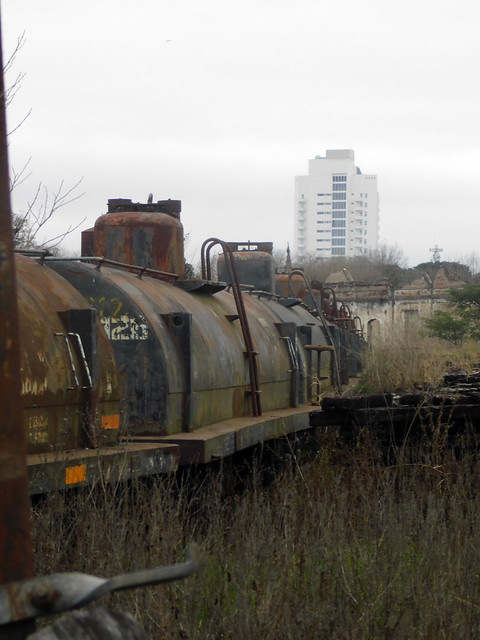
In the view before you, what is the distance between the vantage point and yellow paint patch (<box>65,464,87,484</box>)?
5.92 metres

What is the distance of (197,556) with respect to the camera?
1.84 metres

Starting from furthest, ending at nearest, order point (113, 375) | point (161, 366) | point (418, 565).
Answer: point (161, 366), point (113, 375), point (418, 565)

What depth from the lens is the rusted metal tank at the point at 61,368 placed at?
6.06 meters

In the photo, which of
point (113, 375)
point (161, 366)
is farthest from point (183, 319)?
point (113, 375)

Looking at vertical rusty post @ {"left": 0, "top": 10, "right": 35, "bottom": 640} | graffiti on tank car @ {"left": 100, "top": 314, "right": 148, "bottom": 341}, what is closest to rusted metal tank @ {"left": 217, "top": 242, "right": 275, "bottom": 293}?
graffiti on tank car @ {"left": 100, "top": 314, "right": 148, "bottom": 341}

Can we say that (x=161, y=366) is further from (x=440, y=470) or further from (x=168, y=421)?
(x=440, y=470)

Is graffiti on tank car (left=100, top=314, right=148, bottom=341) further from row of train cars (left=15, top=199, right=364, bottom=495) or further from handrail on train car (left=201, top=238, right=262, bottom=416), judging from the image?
handrail on train car (left=201, top=238, right=262, bottom=416)

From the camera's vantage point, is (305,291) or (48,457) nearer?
(48,457)

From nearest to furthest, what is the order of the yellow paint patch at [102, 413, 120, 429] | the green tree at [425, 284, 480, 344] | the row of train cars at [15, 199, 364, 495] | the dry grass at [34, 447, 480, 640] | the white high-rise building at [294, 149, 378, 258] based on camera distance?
the dry grass at [34, 447, 480, 640]
the row of train cars at [15, 199, 364, 495]
the yellow paint patch at [102, 413, 120, 429]
the green tree at [425, 284, 480, 344]
the white high-rise building at [294, 149, 378, 258]

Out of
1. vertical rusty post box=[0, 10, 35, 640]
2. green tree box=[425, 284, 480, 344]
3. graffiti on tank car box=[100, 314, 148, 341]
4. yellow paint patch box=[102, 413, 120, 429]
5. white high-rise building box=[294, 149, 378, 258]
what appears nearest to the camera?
vertical rusty post box=[0, 10, 35, 640]

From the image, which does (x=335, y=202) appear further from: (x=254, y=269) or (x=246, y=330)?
(x=246, y=330)

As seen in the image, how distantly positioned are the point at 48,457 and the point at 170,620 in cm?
153

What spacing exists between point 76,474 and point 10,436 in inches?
155

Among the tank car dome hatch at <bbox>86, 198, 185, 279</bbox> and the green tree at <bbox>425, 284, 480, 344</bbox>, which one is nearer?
the tank car dome hatch at <bbox>86, 198, 185, 279</bbox>
